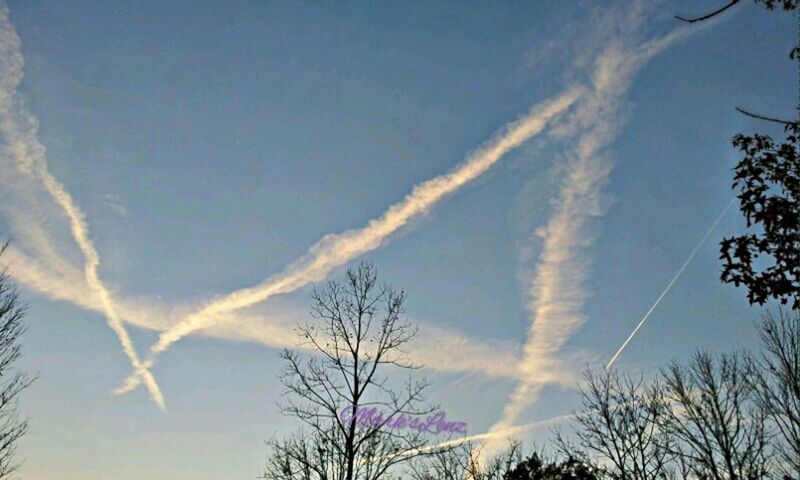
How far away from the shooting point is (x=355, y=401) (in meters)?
14.7

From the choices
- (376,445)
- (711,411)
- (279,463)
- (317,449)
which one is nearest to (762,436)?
(711,411)

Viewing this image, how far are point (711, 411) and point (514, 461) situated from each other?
16.2m

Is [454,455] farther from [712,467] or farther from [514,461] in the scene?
[712,467]

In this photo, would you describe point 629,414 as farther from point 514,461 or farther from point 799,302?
point 799,302

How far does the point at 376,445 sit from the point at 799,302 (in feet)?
41.8

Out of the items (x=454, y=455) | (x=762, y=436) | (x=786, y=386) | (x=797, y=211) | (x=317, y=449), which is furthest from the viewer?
(x=454, y=455)

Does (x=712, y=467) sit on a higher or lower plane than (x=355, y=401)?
lower

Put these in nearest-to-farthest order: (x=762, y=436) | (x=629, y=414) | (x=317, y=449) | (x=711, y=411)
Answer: (x=317, y=449) → (x=762, y=436) → (x=711, y=411) → (x=629, y=414)

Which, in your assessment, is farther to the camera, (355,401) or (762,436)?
(762,436)

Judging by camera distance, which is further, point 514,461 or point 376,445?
point 514,461

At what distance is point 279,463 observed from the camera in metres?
15.4

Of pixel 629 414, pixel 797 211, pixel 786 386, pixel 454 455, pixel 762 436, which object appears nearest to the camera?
pixel 797 211

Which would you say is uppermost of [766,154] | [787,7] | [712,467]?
[787,7]

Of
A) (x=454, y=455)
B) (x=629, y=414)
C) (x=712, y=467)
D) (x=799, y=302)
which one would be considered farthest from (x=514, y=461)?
(x=799, y=302)
